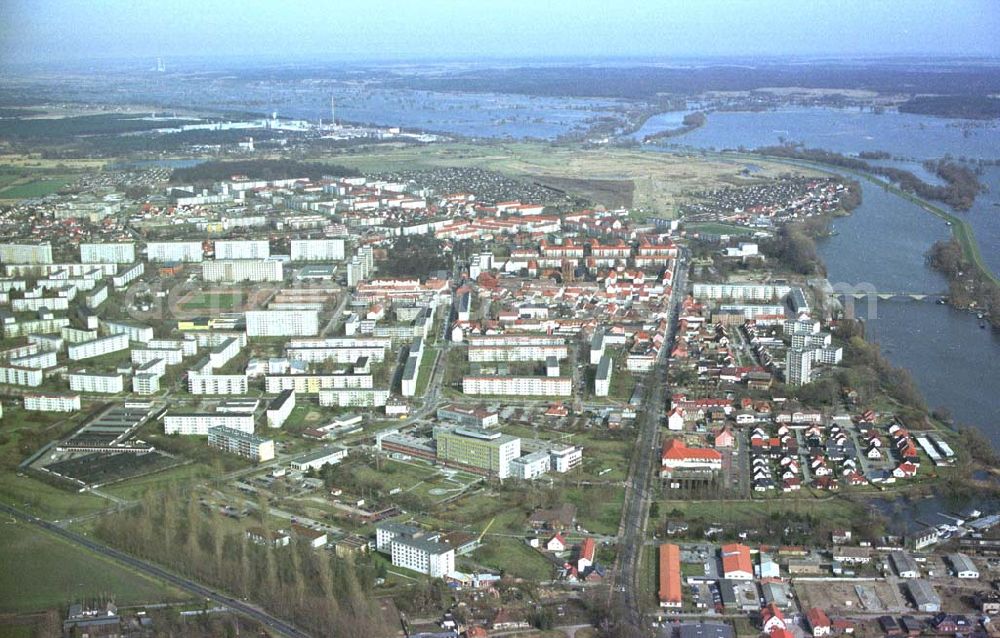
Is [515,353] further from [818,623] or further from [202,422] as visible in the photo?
[818,623]

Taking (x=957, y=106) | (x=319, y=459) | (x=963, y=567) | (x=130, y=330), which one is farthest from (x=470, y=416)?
(x=957, y=106)

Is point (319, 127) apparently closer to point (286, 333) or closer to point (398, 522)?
point (286, 333)

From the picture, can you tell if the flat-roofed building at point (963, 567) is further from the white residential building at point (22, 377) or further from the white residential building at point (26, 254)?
the white residential building at point (26, 254)

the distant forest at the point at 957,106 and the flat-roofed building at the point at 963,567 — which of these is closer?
the flat-roofed building at the point at 963,567

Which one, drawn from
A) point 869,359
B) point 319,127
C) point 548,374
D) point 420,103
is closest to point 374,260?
point 548,374

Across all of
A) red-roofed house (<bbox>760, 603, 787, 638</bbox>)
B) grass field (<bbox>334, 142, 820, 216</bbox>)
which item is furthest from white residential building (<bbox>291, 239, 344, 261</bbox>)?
red-roofed house (<bbox>760, 603, 787, 638</bbox>)

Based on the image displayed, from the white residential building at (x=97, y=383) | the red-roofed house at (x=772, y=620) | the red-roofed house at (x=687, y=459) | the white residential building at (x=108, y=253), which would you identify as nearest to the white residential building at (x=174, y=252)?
the white residential building at (x=108, y=253)

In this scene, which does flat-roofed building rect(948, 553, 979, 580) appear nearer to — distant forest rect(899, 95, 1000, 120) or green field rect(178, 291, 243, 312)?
green field rect(178, 291, 243, 312)
